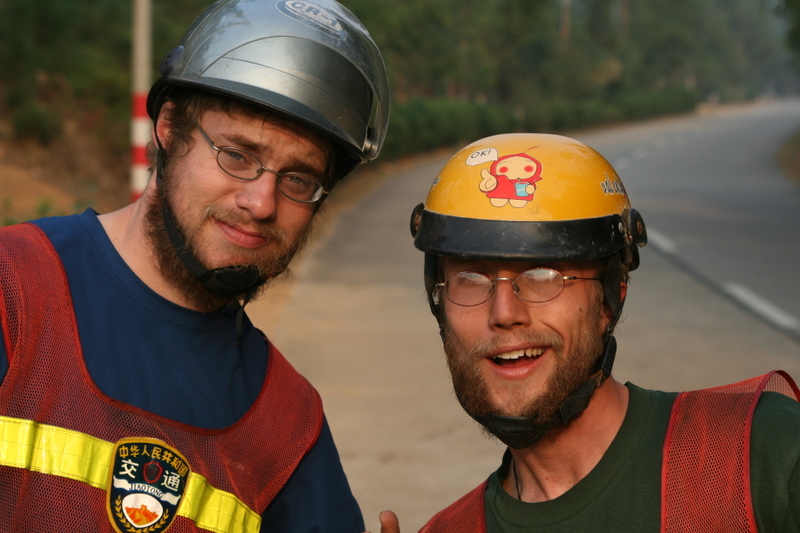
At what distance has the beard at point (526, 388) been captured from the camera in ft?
9.29

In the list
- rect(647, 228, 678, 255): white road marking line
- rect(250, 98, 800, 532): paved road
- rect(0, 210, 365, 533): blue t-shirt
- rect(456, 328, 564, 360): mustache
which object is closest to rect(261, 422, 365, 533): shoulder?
rect(0, 210, 365, 533): blue t-shirt

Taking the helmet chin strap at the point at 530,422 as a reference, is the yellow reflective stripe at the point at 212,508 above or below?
below

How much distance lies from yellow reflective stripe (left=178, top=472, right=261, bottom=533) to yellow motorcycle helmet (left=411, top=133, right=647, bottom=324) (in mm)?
804

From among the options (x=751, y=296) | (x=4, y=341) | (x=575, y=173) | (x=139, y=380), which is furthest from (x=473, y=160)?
(x=751, y=296)

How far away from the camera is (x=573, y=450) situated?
113 inches

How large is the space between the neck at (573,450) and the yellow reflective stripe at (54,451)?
3.60ft

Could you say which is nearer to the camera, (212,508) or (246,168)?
(212,508)

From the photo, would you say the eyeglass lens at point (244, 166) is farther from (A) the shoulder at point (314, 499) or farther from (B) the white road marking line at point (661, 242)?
(B) the white road marking line at point (661, 242)

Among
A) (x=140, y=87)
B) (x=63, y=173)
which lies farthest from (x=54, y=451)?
(x=63, y=173)

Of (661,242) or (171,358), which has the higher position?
(661,242)

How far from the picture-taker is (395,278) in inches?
506

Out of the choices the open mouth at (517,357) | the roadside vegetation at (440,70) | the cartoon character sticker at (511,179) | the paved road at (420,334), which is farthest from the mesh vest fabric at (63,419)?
the roadside vegetation at (440,70)

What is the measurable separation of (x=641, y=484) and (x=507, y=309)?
55 cm

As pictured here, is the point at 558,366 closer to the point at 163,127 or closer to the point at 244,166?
the point at 244,166
